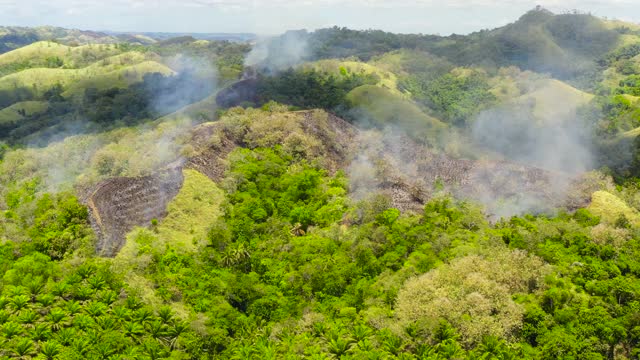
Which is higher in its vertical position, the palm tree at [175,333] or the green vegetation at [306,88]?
the green vegetation at [306,88]

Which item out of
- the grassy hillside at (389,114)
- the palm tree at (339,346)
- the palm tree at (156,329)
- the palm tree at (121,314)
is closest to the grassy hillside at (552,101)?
the grassy hillside at (389,114)

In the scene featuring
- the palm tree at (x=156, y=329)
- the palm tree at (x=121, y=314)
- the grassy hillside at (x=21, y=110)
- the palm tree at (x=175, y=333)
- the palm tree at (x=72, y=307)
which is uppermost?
the palm tree at (x=72, y=307)

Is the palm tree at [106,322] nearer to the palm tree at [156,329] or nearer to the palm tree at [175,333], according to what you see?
the palm tree at [156,329]

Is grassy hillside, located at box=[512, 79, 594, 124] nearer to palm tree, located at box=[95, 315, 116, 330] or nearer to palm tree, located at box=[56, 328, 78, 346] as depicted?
palm tree, located at box=[95, 315, 116, 330]

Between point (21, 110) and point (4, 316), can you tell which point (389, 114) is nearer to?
point (4, 316)

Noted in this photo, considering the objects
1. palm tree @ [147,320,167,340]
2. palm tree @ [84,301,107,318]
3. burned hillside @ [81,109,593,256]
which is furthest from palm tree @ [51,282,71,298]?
burned hillside @ [81,109,593,256]

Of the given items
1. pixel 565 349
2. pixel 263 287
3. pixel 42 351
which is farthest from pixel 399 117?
pixel 42 351

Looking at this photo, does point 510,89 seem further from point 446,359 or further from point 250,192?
point 446,359

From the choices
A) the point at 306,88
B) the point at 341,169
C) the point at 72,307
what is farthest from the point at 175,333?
the point at 306,88
